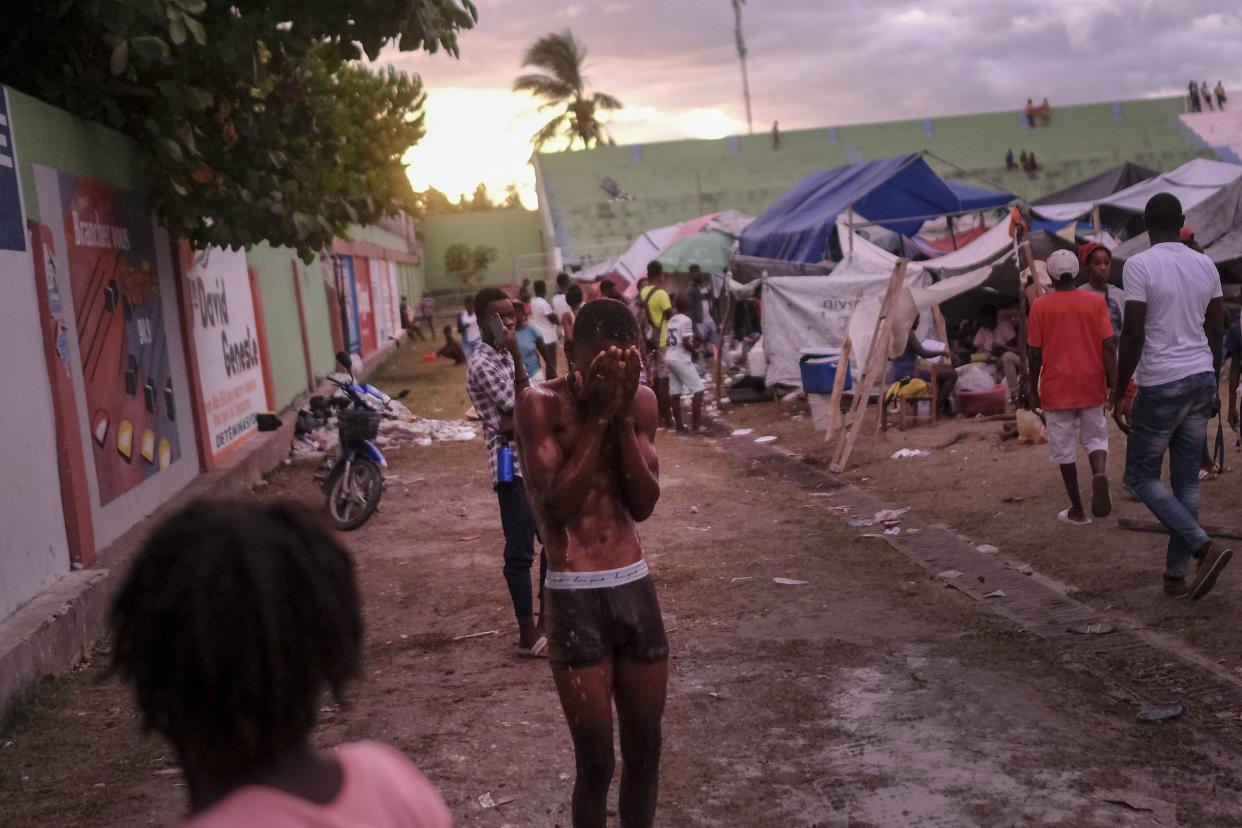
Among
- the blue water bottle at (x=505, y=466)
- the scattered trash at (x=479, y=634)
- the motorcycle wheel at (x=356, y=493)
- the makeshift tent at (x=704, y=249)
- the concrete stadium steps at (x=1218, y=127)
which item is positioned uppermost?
the concrete stadium steps at (x=1218, y=127)

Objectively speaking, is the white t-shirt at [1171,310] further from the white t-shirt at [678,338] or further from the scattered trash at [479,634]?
the white t-shirt at [678,338]

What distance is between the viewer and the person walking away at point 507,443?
20.4 ft

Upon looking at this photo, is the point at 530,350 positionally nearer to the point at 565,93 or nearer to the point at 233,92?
A: the point at 233,92

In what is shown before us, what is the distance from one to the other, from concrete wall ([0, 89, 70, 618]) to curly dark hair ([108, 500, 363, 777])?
516cm

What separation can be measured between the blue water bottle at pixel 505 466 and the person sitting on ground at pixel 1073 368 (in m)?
3.97

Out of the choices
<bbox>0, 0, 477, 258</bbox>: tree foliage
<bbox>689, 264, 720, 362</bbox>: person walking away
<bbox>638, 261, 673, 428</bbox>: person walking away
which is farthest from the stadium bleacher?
<bbox>0, 0, 477, 258</bbox>: tree foliage

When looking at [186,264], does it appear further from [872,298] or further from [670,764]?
[670,764]

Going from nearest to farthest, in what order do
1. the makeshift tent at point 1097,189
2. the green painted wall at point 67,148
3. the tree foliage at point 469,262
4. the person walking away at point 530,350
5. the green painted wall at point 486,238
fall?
the green painted wall at point 67,148, the person walking away at point 530,350, the makeshift tent at point 1097,189, the tree foliage at point 469,262, the green painted wall at point 486,238

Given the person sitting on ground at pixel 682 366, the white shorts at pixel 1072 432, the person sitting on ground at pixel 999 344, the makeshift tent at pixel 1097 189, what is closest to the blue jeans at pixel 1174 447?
the white shorts at pixel 1072 432

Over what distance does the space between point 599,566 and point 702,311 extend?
19.4 metres

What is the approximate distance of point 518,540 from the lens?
6.26m

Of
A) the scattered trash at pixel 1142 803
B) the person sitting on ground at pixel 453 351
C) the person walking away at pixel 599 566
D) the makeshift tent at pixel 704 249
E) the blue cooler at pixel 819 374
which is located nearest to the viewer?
the person walking away at pixel 599 566

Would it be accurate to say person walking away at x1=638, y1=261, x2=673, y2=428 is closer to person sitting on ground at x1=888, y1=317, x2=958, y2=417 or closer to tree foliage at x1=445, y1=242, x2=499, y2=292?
person sitting on ground at x1=888, y1=317, x2=958, y2=417

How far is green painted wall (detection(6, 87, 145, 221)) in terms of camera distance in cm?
742
